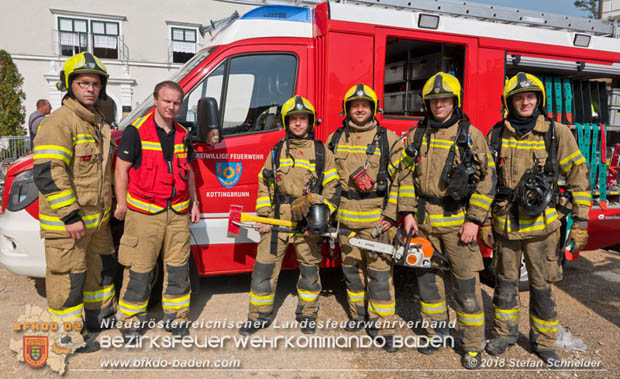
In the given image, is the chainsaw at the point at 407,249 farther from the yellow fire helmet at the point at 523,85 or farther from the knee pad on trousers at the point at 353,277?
the yellow fire helmet at the point at 523,85

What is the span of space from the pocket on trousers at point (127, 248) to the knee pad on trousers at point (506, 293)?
288cm

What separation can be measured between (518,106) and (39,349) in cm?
401

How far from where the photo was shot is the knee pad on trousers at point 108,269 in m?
3.44

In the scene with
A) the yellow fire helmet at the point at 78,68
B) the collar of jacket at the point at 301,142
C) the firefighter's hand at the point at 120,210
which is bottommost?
the firefighter's hand at the point at 120,210

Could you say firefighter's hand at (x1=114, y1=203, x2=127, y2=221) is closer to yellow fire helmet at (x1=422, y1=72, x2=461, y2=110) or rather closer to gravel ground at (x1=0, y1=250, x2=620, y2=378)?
gravel ground at (x1=0, y1=250, x2=620, y2=378)

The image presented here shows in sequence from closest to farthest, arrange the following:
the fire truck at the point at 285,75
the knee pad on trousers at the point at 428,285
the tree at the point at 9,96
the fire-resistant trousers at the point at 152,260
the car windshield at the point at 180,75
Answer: the fire-resistant trousers at the point at 152,260, the knee pad on trousers at the point at 428,285, the fire truck at the point at 285,75, the car windshield at the point at 180,75, the tree at the point at 9,96

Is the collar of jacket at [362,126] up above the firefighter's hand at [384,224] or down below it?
above

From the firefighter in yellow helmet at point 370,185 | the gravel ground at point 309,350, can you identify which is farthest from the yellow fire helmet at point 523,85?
the gravel ground at point 309,350

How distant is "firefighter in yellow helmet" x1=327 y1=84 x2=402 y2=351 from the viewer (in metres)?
3.32

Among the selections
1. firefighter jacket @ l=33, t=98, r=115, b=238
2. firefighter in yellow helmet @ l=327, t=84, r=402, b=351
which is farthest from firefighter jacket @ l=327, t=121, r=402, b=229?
firefighter jacket @ l=33, t=98, r=115, b=238

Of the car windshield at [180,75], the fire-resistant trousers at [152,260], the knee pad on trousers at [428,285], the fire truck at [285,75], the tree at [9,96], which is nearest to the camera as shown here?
the fire-resistant trousers at [152,260]

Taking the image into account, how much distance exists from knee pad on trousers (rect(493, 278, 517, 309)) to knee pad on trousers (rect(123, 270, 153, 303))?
9.16 feet

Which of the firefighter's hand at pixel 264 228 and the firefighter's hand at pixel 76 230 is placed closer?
the firefighter's hand at pixel 76 230

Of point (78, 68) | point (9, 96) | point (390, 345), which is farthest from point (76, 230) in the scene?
point (9, 96)
